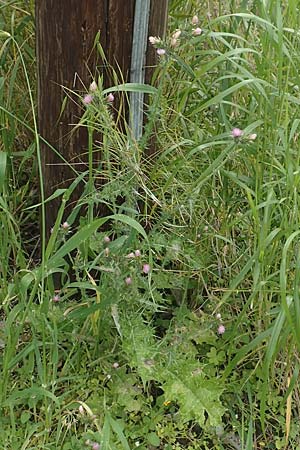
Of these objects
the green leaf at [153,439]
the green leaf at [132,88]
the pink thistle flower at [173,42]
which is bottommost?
the green leaf at [153,439]

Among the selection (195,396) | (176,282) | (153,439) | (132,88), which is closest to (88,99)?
(132,88)

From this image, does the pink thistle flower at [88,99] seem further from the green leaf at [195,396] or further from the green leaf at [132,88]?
the green leaf at [195,396]

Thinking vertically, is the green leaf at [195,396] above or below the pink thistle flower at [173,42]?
below

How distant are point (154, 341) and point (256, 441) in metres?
0.43

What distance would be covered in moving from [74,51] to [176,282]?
0.70 m

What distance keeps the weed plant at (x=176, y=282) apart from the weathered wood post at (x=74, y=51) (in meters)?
0.06

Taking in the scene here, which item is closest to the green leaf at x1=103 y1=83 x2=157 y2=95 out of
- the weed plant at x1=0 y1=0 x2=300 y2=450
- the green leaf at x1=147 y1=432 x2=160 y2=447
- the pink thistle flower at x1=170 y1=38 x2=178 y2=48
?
the weed plant at x1=0 y1=0 x2=300 y2=450

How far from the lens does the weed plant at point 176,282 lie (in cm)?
186

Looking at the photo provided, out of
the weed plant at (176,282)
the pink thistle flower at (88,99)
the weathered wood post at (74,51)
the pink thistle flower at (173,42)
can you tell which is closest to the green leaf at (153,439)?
the weed plant at (176,282)

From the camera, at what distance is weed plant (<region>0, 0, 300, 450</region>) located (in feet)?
6.12

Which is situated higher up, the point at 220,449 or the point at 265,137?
the point at 265,137

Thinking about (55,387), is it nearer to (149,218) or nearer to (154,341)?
(154,341)

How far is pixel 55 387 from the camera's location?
2.00 m

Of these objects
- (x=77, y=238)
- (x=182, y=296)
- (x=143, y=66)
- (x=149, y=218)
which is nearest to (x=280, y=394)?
(x=182, y=296)
